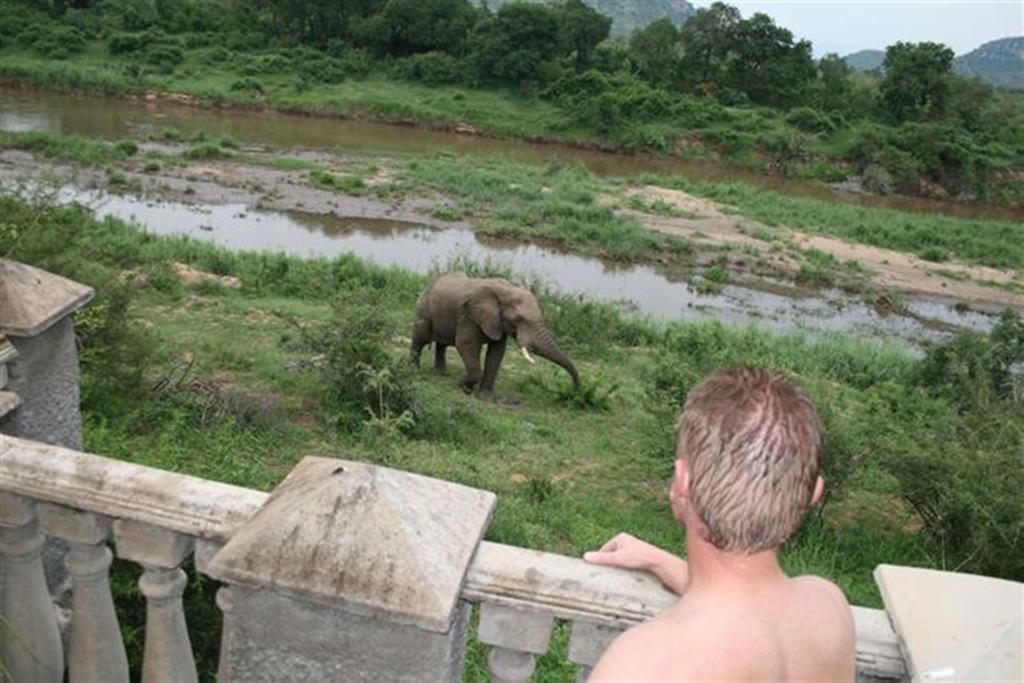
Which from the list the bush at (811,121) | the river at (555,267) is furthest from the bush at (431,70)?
the river at (555,267)

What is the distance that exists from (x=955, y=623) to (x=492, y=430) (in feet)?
23.9

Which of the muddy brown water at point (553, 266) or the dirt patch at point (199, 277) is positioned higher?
the dirt patch at point (199, 277)

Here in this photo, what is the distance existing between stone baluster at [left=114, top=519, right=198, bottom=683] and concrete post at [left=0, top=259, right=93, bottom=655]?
0.73 meters

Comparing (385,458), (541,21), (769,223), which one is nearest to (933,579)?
(385,458)

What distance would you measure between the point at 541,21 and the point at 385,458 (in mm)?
46230

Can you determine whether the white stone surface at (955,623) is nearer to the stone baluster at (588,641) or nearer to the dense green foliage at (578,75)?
the stone baluster at (588,641)

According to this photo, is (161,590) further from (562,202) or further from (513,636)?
(562,202)

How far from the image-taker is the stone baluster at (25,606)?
8.01ft

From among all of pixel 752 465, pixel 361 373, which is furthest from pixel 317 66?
pixel 752 465

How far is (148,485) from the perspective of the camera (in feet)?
7.63

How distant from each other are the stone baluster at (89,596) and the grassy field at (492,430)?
543 millimetres

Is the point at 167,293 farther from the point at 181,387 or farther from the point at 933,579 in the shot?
the point at 933,579

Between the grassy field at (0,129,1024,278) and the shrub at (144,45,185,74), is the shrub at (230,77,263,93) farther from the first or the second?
the grassy field at (0,129,1024,278)

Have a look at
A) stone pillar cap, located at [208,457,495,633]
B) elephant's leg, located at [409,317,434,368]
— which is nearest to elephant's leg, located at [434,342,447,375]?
elephant's leg, located at [409,317,434,368]
